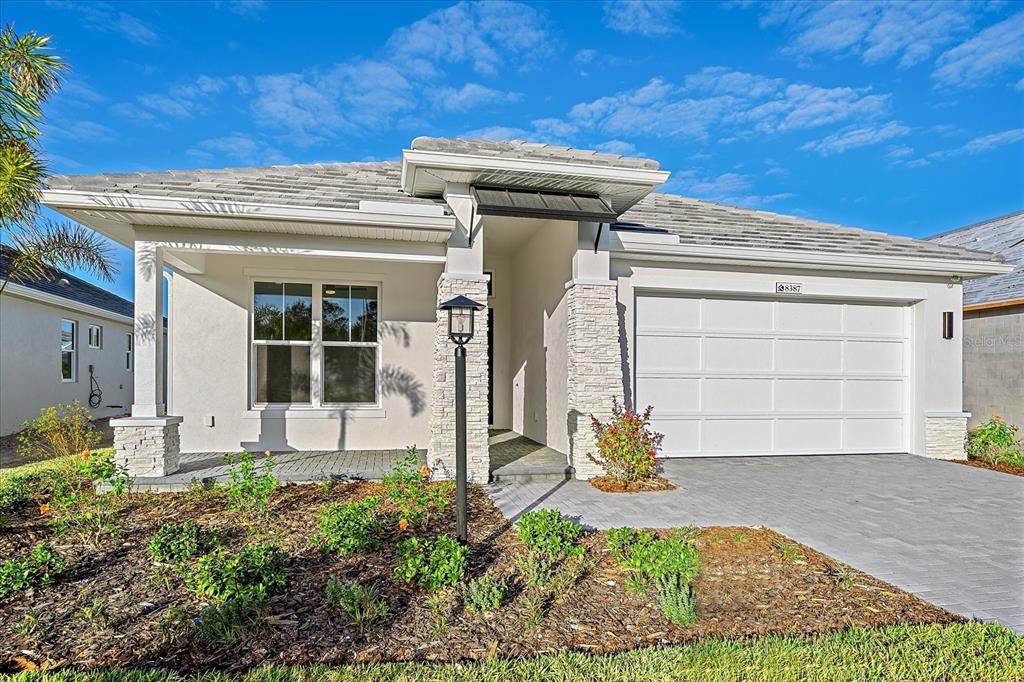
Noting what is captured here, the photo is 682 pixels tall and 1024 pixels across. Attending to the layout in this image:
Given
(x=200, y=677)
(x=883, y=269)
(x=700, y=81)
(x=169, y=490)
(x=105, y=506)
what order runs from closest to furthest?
(x=200, y=677)
(x=105, y=506)
(x=169, y=490)
(x=883, y=269)
(x=700, y=81)

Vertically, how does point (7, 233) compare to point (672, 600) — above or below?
above

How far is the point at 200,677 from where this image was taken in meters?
2.81

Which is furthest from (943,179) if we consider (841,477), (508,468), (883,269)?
(508,468)

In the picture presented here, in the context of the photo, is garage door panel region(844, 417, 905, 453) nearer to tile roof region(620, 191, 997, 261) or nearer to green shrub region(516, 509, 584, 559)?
tile roof region(620, 191, 997, 261)

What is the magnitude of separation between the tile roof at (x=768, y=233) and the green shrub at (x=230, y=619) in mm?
7469

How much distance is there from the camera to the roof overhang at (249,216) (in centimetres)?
645

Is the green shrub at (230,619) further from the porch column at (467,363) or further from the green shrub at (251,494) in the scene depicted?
the porch column at (467,363)

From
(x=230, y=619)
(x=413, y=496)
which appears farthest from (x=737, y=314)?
(x=230, y=619)

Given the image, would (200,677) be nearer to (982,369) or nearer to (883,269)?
(883,269)

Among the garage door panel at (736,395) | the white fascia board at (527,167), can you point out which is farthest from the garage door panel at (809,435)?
the white fascia board at (527,167)

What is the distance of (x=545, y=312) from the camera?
9266 mm

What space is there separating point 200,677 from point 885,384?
35.1 feet

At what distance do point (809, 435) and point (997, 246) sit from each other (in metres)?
7.95

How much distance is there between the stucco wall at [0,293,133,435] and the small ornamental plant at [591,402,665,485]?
12898 mm
